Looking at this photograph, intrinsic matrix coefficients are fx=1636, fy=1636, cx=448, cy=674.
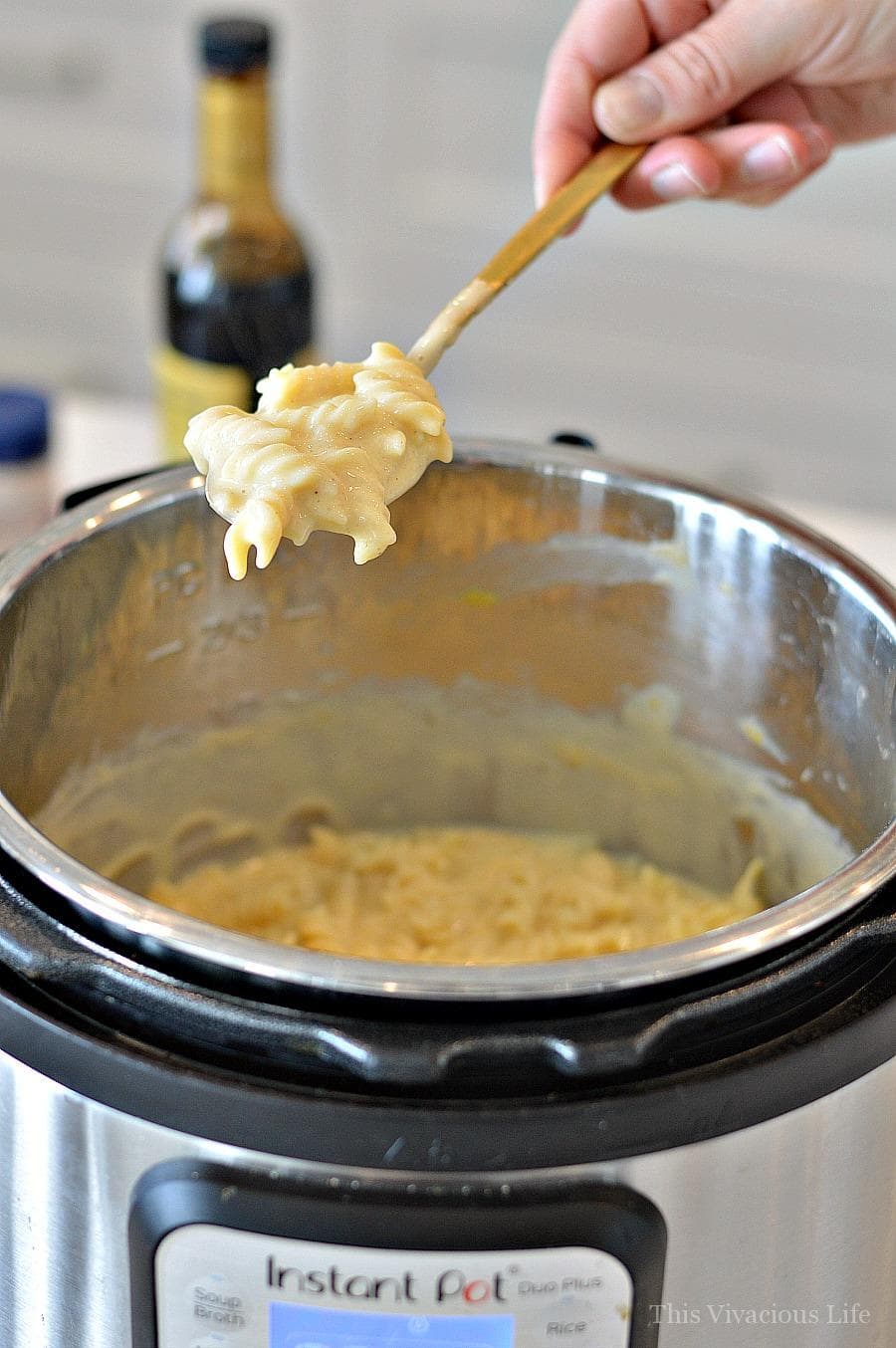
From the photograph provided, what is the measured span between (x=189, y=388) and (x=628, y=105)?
506mm

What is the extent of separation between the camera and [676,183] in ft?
3.38

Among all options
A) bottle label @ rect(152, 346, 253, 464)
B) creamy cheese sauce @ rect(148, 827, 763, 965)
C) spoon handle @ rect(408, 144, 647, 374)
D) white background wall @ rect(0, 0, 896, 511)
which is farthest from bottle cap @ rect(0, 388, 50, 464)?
white background wall @ rect(0, 0, 896, 511)

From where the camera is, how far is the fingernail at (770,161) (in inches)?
40.5

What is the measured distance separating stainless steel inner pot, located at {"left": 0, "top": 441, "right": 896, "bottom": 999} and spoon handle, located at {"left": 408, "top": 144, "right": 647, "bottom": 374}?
4.3 inches

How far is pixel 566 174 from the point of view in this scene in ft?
3.44

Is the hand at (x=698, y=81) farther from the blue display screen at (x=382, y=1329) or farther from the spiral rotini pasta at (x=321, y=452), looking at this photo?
the blue display screen at (x=382, y=1329)

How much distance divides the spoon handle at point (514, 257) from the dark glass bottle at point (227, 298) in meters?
0.42

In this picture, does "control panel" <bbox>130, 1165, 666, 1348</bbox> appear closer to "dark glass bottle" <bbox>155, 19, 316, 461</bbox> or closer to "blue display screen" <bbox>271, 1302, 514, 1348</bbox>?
"blue display screen" <bbox>271, 1302, 514, 1348</bbox>

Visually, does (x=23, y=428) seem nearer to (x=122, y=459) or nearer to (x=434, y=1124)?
(x=122, y=459)

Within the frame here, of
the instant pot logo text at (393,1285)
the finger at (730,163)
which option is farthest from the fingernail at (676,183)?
the instant pot logo text at (393,1285)

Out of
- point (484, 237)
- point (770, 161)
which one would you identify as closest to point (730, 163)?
point (770, 161)

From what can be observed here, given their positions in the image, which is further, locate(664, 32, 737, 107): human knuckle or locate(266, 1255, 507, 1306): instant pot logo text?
locate(664, 32, 737, 107): human knuckle

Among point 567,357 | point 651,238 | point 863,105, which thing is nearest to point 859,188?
point 651,238

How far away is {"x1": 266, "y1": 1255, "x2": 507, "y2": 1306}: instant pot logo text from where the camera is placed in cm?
63
